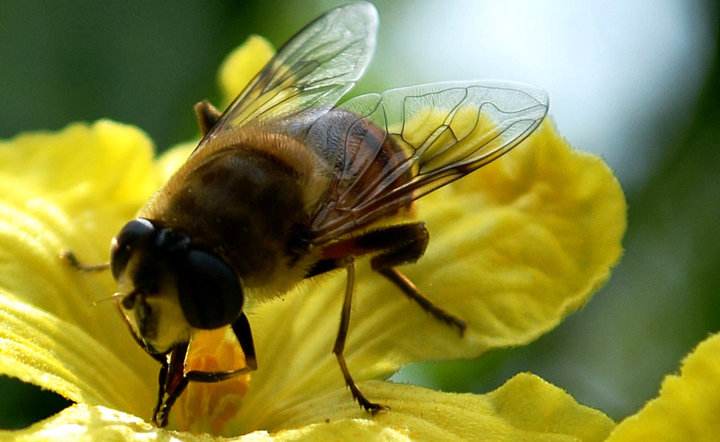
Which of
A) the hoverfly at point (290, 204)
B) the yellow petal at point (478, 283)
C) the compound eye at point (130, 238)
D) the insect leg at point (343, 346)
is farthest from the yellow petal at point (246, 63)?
the compound eye at point (130, 238)

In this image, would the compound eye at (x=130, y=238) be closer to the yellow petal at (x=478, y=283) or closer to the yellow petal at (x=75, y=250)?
the yellow petal at (x=75, y=250)

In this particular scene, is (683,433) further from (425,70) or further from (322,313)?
(425,70)

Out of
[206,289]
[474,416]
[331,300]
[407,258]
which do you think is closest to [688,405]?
[474,416]

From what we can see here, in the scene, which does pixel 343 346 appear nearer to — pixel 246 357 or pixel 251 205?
pixel 246 357

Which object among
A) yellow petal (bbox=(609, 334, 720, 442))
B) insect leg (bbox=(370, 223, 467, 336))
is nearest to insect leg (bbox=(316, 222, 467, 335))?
insect leg (bbox=(370, 223, 467, 336))

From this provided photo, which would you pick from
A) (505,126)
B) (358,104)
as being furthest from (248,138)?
(505,126)

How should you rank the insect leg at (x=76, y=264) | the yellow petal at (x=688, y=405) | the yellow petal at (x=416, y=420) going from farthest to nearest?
the insect leg at (x=76, y=264), the yellow petal at (x=416, y=420), the yellow petal at (x=688, y=405)
